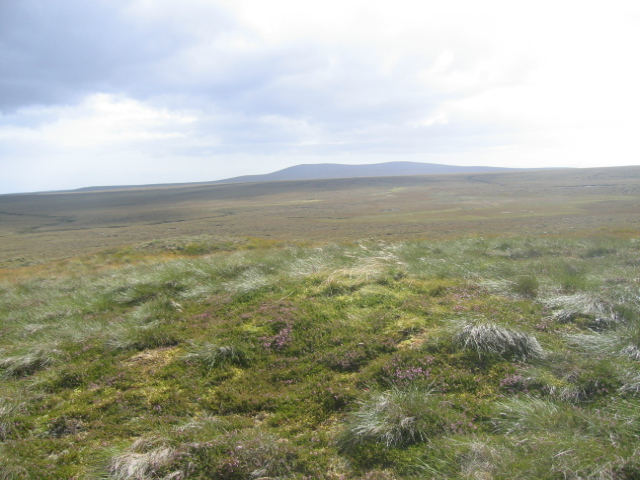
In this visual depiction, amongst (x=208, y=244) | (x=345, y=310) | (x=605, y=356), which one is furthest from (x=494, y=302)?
(x=208, y=244)

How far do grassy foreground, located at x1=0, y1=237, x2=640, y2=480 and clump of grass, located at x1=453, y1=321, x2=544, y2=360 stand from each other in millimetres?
20

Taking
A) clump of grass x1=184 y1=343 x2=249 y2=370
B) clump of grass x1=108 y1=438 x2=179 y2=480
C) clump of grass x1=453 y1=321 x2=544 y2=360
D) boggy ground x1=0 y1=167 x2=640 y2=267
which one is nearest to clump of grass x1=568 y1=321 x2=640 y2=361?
clump of grass x1=453 y1=321 x2=544 y2=360

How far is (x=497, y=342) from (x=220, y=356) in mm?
3881

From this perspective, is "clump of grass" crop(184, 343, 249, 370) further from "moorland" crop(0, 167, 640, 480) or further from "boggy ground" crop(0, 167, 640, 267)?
"boggy ground" crop(0, 167, 640, 267)

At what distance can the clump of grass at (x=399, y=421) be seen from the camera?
3471 mm

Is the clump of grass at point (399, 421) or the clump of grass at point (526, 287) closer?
the clump of grass at point (399, 421)

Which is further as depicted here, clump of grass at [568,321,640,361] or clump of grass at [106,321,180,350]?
clump of grass at [106,321,180,350]

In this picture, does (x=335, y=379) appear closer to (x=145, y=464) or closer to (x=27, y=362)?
(x=145, y=464)

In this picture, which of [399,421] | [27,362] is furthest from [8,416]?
[399,421]

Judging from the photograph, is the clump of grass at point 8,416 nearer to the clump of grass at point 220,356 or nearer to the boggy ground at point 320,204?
the clump of grass at point 220,356

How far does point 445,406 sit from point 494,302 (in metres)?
3.32

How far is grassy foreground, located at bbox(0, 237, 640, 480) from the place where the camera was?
10.5ft

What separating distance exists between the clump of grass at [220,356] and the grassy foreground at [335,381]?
3cm

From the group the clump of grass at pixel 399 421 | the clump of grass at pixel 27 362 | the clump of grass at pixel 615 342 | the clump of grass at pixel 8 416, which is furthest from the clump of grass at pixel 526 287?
the clump of grass at pixel 27 362
